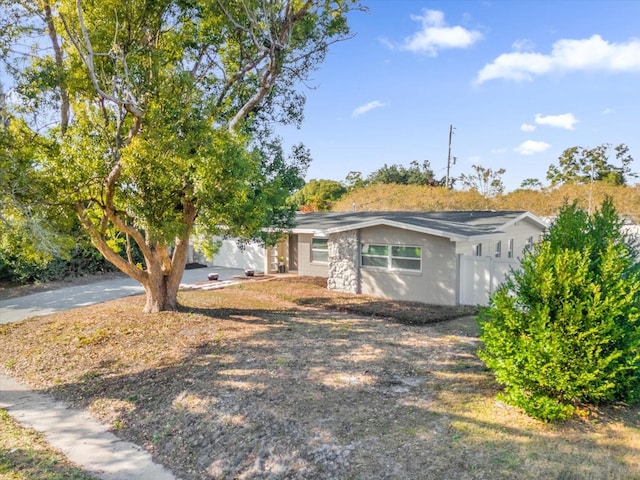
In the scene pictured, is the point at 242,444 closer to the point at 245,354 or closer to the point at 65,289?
the point at 245,354

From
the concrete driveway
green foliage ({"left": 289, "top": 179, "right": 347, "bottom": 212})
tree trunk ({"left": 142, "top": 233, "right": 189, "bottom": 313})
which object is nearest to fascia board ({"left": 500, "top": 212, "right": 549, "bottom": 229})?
tree trunk ({"left": 142, "top": 233, "right": 189, "bottom": 313})

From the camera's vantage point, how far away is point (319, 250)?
67.1ft

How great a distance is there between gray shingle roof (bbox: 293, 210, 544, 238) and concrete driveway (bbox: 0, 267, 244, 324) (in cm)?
517

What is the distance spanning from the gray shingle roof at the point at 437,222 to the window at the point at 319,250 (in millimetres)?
868

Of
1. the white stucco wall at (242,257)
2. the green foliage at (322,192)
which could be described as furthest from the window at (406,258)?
the green foliage at (322,192)

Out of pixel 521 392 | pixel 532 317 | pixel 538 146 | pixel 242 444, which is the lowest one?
pixel 242 444

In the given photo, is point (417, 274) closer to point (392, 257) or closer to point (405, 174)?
point (392, 257)

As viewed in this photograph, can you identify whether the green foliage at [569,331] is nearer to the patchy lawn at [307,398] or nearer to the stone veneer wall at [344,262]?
the patchy lawn at [307,398]

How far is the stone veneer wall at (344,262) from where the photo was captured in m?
16.2

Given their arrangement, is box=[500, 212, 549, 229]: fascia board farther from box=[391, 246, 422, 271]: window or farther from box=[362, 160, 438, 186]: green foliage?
box=[362, 160, 438, 186]: green foliage

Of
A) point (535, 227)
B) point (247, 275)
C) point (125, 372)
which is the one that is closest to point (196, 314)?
point (125, 372)

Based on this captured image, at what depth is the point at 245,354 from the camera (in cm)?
878

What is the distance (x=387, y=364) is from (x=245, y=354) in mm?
2992

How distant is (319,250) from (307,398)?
46.2 feet
